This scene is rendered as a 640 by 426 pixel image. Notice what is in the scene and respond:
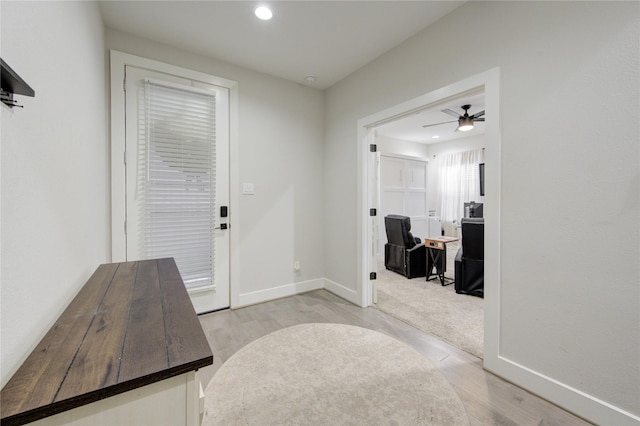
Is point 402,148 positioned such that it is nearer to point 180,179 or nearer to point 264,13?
point 264,13

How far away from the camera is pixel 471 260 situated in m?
3.42

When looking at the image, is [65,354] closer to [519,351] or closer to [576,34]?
[519,351]

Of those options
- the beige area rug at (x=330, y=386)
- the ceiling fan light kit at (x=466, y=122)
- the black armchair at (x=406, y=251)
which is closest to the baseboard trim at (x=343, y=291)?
the beige area rug at (x=330, y=386)

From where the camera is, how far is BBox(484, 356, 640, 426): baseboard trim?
1374mm

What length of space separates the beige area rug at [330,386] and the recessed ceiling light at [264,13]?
269cm

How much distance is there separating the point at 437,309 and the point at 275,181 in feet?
7.80

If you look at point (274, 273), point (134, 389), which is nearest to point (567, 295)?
point (134, 389)

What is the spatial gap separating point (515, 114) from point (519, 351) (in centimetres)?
155

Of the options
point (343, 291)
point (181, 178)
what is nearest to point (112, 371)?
point (181, 178)

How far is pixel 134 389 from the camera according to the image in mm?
648

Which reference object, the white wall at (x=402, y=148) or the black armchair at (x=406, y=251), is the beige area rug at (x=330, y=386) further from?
the white wall at (x=402, y=148)

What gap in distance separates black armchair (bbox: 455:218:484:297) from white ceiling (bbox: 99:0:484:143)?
2.29 m

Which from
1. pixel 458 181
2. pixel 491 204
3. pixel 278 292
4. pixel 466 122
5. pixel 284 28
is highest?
pixel 284 28

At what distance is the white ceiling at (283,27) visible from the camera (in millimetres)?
2061
